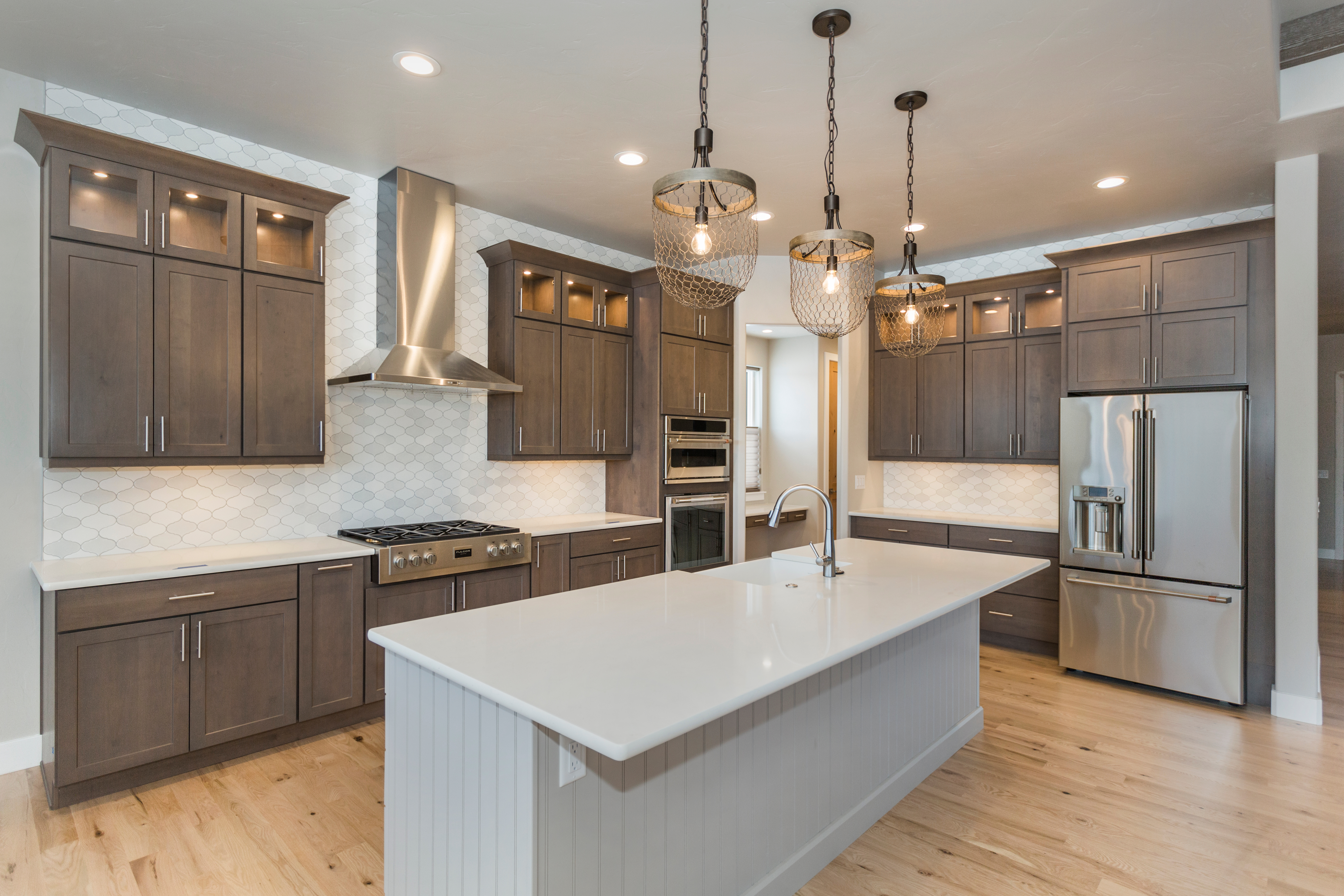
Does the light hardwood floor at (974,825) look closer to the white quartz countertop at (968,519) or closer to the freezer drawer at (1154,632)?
the freezer drawer at (1154,632)

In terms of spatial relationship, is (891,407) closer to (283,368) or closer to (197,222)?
(283,368)

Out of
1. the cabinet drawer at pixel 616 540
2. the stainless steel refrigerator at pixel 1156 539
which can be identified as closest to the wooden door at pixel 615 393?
the cabinet drawer at pixel 616 540

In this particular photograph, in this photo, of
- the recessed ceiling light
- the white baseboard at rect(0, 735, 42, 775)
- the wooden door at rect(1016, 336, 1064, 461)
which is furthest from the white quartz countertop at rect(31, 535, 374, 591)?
the wooden door at rect(1016, 336, 1064, 461)

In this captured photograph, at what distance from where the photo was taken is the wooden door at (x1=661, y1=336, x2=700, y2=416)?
4.66 m

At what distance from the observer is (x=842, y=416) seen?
548 centimetres

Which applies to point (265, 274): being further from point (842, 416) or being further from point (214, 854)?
point (842, 416)

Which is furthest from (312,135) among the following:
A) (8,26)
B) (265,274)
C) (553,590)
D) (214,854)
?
(214,854)

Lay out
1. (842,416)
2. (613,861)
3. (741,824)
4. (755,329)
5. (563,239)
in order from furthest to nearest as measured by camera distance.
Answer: (755,329)
(842,416)
(563,239)
(741,824)
(613,861)

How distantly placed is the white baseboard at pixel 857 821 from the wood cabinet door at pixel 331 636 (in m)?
2.16

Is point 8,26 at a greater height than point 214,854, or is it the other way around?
point 8,26

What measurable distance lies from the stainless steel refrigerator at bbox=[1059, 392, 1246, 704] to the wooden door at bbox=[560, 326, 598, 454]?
2.88 m

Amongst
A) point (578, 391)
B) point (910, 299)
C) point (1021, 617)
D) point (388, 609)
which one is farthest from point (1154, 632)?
point (388, 609)

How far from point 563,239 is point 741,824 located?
12.7 feet

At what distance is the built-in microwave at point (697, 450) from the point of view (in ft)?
15.3
